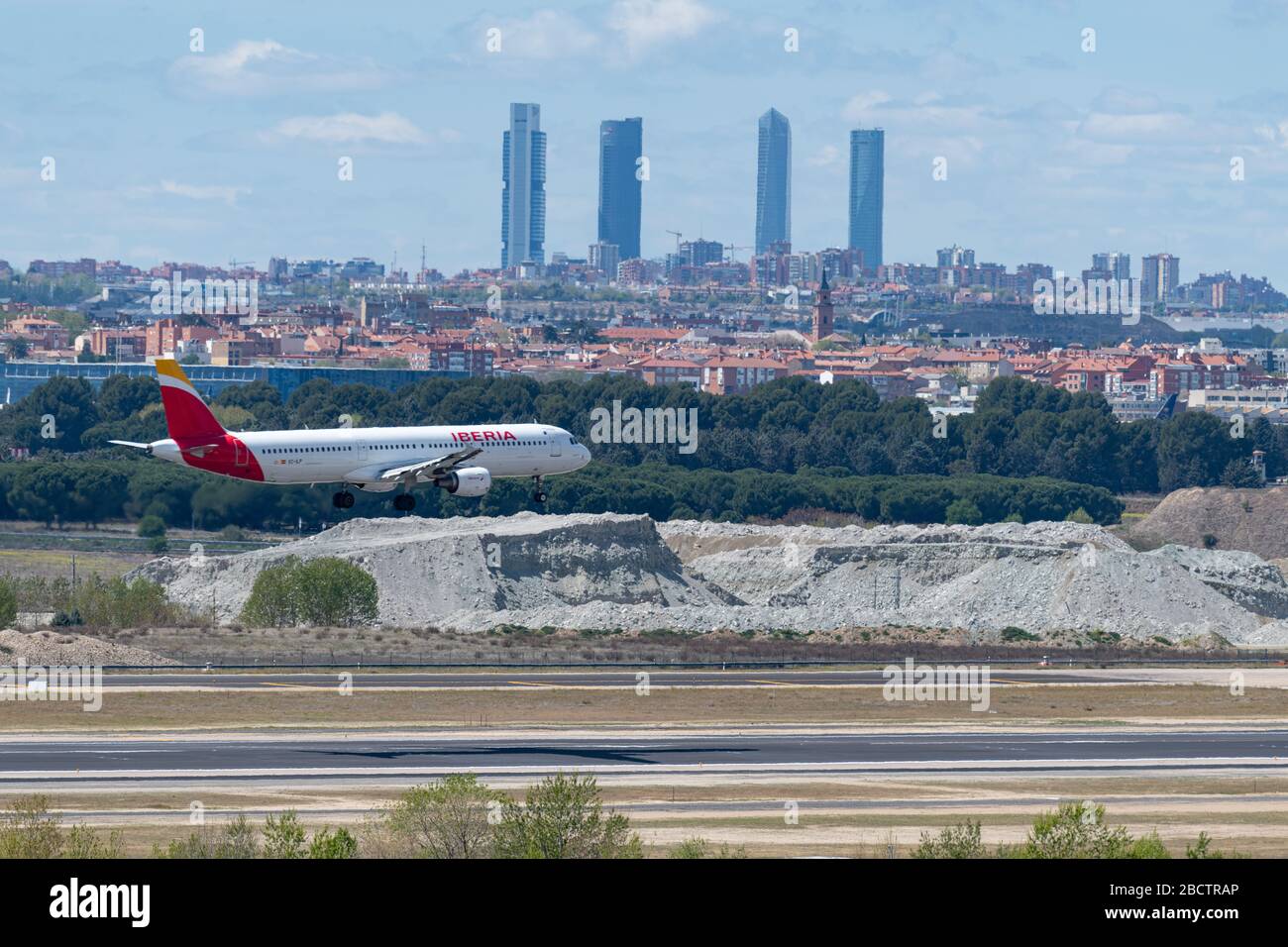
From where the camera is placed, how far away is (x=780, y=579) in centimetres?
15412

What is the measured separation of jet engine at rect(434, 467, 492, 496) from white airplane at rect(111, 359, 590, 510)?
46 mm

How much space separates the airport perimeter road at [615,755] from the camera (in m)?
65.1

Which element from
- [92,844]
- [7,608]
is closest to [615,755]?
[92,844]

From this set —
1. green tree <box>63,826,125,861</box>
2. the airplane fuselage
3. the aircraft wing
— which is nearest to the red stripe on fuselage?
the airplane fuselage

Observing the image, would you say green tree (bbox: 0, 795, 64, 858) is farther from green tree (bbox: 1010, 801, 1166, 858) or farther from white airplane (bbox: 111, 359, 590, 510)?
white airplane (bbox: 111, 359, 590, 510)

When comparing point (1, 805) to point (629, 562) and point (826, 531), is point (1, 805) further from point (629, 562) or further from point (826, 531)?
point (826, 531)

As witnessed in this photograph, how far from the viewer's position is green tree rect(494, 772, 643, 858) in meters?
42.7

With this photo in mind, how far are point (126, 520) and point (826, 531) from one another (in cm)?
4938

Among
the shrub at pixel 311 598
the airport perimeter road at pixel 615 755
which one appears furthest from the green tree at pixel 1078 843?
the shrub at pixel 311 598

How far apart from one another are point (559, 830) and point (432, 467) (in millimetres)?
59891

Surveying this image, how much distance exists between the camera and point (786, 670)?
349ft

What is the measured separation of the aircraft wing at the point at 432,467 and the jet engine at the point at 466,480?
342mm
